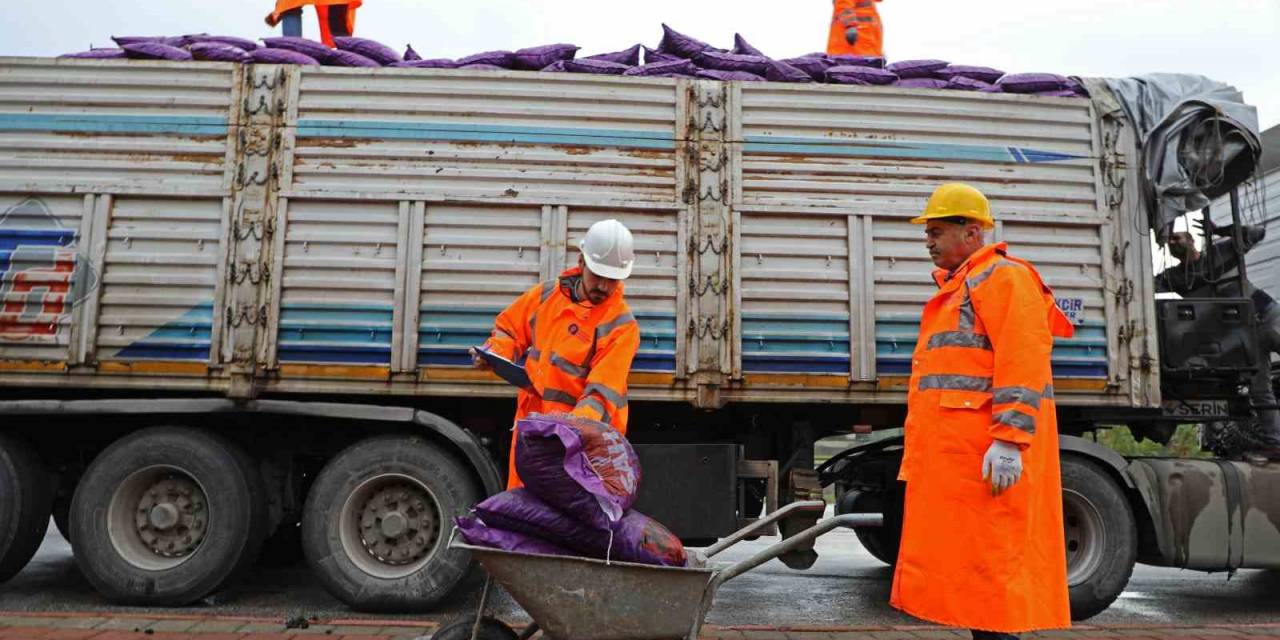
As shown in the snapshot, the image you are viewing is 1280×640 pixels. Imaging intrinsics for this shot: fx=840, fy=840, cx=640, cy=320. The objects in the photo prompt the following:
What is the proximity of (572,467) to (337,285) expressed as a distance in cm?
286

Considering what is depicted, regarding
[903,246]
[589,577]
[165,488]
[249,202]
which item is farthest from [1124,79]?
[165,488]

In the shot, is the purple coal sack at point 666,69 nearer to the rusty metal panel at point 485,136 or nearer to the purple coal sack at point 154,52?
the rusty metal panel at point 485,136

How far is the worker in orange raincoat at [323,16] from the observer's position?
661 cm

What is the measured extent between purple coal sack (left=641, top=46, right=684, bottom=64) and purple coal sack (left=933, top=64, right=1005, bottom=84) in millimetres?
1727

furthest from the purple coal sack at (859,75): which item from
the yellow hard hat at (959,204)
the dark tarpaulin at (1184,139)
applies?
the yellow hard hat at (959,204)

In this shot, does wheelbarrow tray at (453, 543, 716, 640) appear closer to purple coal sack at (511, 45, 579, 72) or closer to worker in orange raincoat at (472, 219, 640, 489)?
worker in orange raincoat at (472, 219, 640, 489)

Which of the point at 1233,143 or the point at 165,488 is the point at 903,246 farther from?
the point at 165,488

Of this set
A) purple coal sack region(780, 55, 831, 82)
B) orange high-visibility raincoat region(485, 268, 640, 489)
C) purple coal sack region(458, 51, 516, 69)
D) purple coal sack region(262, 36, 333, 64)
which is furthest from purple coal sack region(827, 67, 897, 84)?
purple coal sack region(262, 36, 333, 64)

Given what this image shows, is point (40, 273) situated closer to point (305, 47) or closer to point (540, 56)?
point (305, 47)

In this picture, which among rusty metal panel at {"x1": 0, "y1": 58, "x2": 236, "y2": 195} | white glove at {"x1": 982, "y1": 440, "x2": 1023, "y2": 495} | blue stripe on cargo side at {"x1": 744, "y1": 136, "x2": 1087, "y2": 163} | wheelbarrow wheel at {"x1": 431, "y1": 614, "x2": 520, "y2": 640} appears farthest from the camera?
blue stripe on cargo side at {"x1": 744, "y1": 136, "x2": 1087, "y2": 163}

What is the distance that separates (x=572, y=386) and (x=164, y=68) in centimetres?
358

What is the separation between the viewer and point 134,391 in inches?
203

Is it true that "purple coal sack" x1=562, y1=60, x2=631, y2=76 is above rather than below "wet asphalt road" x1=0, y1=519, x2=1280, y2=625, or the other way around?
above

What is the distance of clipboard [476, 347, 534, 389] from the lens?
351 centimetres
